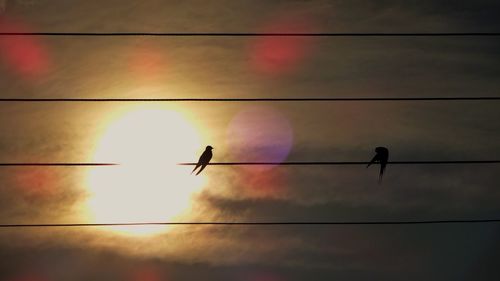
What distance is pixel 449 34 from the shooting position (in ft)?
64.7

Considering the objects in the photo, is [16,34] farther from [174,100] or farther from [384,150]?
[384,150]

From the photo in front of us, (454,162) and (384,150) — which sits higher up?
(384,150)

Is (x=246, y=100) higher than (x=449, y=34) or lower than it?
lower

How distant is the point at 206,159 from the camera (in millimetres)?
25125

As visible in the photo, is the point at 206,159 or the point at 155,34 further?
the point at 206,159

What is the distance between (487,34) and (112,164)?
5.97 m

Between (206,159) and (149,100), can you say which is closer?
(149,100)

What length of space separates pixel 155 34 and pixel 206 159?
20.6 feet

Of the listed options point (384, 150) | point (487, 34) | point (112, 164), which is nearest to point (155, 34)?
point (112, 164)

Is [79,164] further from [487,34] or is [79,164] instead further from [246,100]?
[487,34]

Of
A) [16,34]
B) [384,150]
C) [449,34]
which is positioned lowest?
[16,34]

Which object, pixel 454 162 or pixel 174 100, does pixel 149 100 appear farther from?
pixel 454 162

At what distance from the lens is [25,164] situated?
2020cm

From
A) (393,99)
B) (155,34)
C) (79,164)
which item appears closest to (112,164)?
(79,164)
